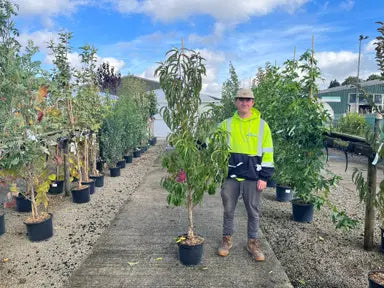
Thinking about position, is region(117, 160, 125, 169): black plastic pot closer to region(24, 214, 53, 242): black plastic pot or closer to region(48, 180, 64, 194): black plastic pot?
region(48, 180, 64, 194): black plastic pot

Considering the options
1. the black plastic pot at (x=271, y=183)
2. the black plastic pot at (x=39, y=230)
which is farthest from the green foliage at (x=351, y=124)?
A: the black plastic pot at (x=39, y=230)

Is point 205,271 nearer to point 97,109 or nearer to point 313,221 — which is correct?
point 313,221

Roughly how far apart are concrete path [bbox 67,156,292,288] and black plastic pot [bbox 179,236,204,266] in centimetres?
6

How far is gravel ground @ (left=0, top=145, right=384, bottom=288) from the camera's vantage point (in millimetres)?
3100

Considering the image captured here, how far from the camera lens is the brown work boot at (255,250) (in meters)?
3.37

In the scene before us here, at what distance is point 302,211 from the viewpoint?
180 inches

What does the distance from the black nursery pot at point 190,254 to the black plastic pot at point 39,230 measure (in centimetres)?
187

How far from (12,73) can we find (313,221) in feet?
15.1

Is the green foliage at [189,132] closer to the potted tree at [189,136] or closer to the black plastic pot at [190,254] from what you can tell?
the potted tree at [189,136]

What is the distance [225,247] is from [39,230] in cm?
236

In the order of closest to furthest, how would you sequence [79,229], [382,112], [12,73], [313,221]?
[382,112] < [12,73] < [79,229] < [313,221]

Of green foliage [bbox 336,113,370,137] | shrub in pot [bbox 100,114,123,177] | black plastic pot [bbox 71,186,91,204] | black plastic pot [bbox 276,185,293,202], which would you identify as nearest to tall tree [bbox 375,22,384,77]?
black plastic pot [bbox 276,185,293,202]

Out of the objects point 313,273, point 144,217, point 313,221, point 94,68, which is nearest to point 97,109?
point 94,68

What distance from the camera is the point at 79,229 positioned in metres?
4.36
